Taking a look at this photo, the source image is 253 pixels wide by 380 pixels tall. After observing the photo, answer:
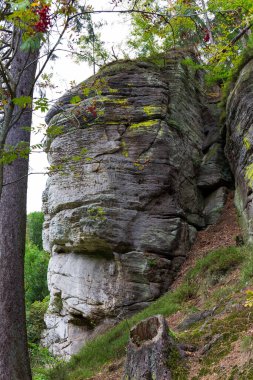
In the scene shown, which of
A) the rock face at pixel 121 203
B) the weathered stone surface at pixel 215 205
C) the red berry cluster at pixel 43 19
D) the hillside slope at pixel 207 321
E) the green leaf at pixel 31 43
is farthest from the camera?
the weathered stone surface at pixel 215 205

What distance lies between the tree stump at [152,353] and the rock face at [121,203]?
16.6 ft

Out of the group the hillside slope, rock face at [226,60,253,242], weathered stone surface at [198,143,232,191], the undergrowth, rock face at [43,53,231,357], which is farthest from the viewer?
weathered stone surface at [198,143,232,191]

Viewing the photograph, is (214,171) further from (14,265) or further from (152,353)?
(152,353)

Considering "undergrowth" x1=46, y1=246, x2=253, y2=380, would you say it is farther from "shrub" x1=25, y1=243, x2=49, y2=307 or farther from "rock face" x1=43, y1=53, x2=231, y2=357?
"shrub" x1=25, y1=243, x2=49, y2=307

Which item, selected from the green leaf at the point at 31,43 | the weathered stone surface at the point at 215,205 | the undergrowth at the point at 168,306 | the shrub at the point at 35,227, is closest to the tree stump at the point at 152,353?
the undergrowth at the point at 168,306

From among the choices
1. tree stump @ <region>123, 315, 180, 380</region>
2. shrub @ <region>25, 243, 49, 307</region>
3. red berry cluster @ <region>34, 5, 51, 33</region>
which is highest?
red berry cluster @ <region>34, 5, 51, 33</region>

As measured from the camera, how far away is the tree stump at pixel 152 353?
15.4 feet

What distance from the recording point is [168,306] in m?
8.63

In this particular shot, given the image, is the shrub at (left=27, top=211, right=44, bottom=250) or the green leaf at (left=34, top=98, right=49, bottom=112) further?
the shrub at (left=27, top=211, right=44, bottom=250)

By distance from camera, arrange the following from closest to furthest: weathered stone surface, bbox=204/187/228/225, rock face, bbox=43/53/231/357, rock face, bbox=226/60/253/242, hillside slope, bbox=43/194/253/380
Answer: hillside slope, bbox=43/194/253/380
rock face, bbox=226/60/253/242
rock face, bbox=43/53/231/357
weathered stone surface, bbox=204/187/228/225

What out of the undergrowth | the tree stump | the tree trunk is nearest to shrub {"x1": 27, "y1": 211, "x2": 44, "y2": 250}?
the undergrowth

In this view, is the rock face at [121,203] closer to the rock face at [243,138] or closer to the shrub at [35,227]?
the rock face at [243,138]

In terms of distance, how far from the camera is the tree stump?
4.70 metres

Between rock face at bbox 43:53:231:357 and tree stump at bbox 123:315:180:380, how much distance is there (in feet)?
16.6
